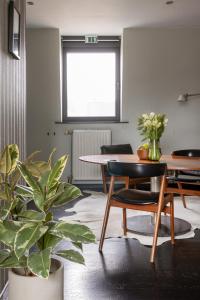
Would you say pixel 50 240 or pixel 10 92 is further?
pixel 10 92

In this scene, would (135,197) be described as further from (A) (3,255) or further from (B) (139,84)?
(B) (139,84)

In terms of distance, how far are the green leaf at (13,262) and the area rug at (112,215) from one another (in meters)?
1.65

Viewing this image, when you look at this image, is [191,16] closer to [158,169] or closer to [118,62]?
[118,62]

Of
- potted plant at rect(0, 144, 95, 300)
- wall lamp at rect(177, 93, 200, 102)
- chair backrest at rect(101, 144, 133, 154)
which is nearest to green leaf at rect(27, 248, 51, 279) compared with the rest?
potted plant at rect(0, 144, 95, 300)

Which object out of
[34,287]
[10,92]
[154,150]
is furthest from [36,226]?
[154,150]

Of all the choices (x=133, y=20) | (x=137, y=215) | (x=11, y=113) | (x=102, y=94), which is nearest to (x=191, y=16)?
(x=133, y=20)

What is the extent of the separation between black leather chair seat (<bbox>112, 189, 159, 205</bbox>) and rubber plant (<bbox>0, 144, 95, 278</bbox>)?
1.19 m

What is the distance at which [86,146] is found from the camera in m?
5.18

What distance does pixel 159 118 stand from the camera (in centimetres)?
304

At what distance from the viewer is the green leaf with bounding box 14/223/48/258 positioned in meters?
1.16

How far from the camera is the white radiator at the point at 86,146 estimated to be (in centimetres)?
516

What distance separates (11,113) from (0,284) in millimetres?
1014

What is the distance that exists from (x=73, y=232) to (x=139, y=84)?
424 cm

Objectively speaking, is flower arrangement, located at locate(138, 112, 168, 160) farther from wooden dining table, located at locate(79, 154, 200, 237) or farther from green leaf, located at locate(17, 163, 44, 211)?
green leaf, located at locate(17, 163, 44, 211)
